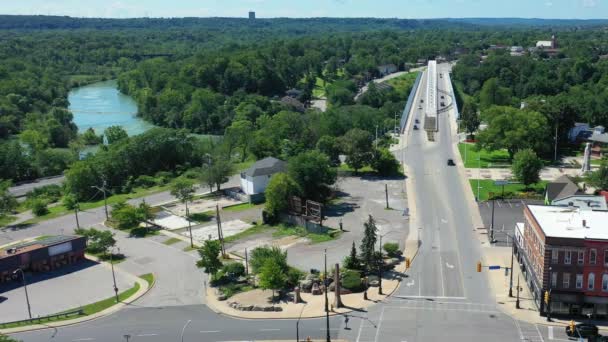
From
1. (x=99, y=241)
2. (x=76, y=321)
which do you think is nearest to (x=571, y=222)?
(x=76, y=321)

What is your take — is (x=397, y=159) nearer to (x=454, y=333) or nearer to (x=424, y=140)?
(x=424, y=140)

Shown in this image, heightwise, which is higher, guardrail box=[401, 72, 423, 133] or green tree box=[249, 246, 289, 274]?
guardrail box=[401, 72, 423, 133]

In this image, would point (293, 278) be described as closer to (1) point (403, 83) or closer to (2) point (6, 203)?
(2) point (6, 203)

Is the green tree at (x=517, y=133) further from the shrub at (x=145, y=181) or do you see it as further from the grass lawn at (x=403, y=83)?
the grass lawn at (x=403, y=83)

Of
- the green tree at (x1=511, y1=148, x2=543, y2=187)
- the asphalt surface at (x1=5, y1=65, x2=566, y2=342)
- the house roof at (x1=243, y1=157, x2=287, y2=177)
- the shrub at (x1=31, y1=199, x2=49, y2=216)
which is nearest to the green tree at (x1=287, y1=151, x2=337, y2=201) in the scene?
the house roof at (x1=243, y1=157, x2=287, y2=177)

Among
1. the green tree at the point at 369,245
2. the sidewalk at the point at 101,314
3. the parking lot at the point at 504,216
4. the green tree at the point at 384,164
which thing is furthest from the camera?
the green tree at the point at 384,164

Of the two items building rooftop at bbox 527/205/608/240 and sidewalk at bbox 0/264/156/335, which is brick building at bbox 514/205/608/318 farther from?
sidewalk at bbox 0/264/156/335

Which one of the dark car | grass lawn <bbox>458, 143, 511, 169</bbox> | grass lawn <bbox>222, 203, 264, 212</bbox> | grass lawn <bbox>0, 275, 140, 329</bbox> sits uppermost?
grass lawn <bbox>458, 143, 511, 169</bbox>

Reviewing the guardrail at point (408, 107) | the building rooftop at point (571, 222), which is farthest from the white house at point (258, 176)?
the guardrail at point (408, 107)
